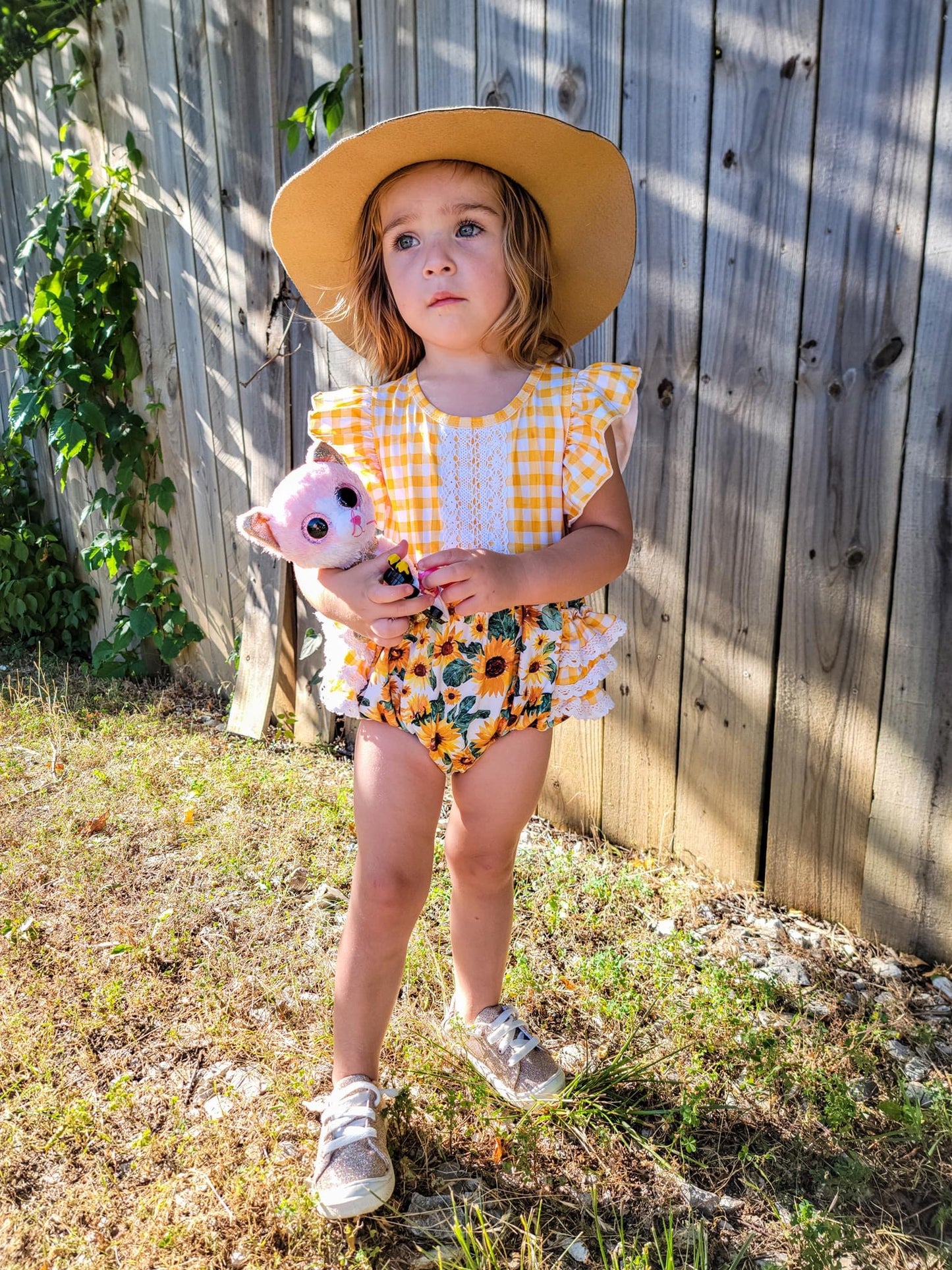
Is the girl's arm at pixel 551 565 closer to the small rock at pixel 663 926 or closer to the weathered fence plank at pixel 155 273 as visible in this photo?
the small rock at pixel 663 926

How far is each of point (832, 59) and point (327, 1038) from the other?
234cm

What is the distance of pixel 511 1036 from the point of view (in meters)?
1.83

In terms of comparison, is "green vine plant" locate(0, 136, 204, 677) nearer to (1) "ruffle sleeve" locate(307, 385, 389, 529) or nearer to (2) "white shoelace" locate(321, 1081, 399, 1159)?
(1) "ruffle sleeve" locate(307, 385, 389, 529)

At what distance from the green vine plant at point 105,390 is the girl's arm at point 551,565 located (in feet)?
8.91

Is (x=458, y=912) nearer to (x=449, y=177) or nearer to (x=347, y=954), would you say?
(x=347, y=954)

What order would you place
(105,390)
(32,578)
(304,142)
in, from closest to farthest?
(304,142)
(105,390)
(32,578)

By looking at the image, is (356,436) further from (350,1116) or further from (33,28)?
(33,28)

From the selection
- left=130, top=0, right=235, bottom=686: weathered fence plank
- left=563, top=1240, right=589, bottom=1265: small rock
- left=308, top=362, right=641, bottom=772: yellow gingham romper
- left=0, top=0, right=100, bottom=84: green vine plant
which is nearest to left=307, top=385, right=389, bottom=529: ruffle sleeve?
left=308, top=362, right=641, bottom=772: yellow gingham romper

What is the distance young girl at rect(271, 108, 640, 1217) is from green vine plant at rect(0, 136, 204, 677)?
2434 millimetres

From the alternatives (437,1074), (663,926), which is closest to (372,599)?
(437,1074)

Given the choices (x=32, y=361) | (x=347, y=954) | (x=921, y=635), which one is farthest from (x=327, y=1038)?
(x=32, y=361)

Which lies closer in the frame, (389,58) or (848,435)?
(848,435)

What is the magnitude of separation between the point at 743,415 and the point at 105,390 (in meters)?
2.86

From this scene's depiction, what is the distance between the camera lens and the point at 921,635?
6.96 ft
